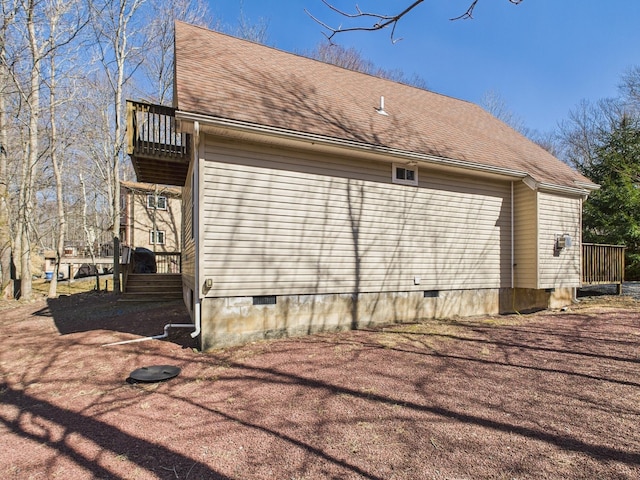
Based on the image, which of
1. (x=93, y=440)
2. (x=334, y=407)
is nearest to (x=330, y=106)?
(x=334, y=407)

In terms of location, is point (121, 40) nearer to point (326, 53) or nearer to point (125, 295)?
point (125, 295)

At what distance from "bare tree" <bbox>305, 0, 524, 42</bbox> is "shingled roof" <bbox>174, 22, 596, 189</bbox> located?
11.2ft

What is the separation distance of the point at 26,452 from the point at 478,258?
8.86m

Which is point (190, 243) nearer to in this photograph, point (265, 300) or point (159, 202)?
point (265, 300)

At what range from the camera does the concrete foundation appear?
6305 millimetres

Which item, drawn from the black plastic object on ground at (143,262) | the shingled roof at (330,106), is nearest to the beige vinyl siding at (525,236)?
the shingled roof at (330,106)

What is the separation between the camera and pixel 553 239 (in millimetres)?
9523

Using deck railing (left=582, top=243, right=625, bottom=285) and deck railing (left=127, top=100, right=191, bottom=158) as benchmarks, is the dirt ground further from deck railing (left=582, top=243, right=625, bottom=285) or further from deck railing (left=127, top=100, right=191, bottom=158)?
deck railing (left=582, top=243, right=625, bottom=285)

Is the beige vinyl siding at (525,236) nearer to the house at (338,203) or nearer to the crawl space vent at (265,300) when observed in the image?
the house at (338,203)

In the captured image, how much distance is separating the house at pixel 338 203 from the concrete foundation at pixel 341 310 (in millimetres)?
27

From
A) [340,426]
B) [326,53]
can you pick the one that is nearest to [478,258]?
[340,426]

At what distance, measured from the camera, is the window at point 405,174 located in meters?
8.12

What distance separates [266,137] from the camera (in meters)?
6.45

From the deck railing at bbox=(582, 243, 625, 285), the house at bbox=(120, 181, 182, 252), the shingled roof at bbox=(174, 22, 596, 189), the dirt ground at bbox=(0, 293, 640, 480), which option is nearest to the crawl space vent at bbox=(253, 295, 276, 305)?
the dirt ground at bbox=(0, 293, 640, 480)
